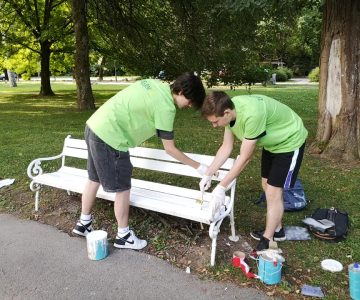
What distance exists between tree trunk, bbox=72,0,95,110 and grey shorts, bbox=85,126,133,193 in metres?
10.0

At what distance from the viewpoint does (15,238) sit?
13.3 feet

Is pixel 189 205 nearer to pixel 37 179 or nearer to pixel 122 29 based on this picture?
pixel 37 179

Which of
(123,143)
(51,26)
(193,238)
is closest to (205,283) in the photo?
(193,238)

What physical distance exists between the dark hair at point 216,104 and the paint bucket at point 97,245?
1.41 meters

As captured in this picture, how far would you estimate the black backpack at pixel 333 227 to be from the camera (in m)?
3.76

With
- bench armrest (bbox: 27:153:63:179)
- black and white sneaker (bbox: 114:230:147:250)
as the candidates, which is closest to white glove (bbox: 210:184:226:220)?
black and white sneaker (bbox: 114:230:147:250)

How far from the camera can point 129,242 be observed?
3.71 meters

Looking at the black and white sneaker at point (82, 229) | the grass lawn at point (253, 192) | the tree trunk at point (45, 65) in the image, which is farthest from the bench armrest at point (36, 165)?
the tree trunk at point (45, 65)

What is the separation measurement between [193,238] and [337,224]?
135 centimetres

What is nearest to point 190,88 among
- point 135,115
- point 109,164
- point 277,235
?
point 135,115

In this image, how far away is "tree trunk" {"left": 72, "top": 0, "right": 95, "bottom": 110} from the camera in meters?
12.5

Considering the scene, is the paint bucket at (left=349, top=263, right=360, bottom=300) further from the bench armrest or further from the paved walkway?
the bench armrest

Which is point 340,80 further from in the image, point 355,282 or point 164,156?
point 355,282

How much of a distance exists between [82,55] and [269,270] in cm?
1148
